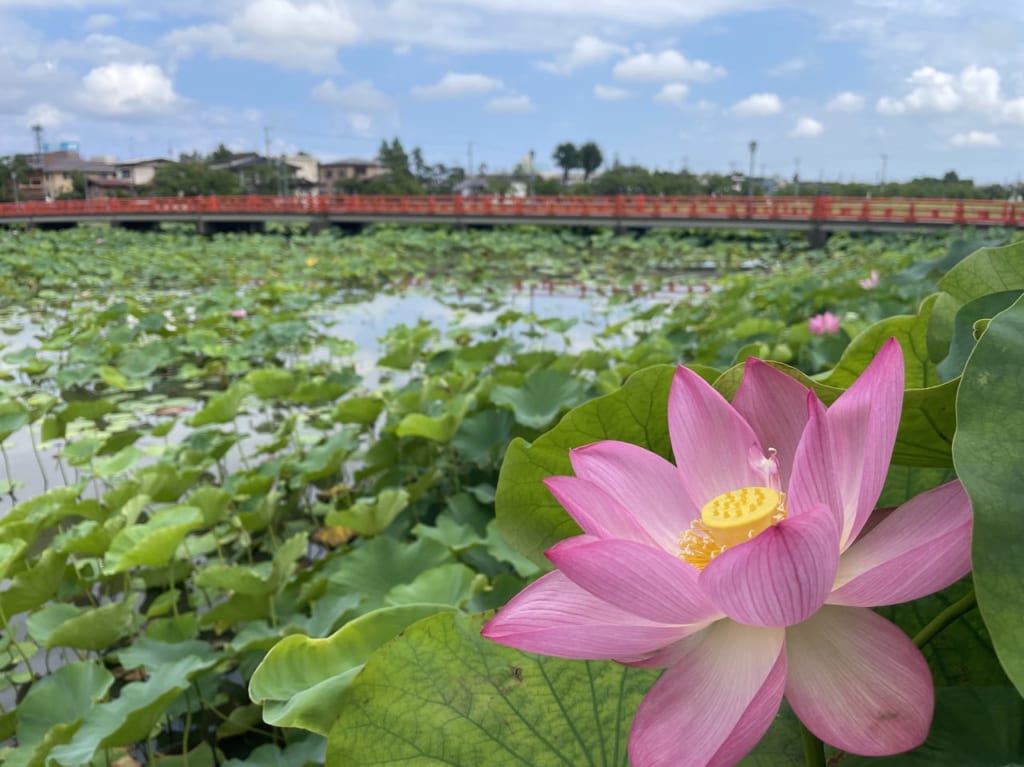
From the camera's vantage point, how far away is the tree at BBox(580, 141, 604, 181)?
48156 millimetres

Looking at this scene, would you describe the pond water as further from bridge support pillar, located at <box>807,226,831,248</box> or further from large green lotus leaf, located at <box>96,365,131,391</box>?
bridge support pillar, located at <box>807,226,831,248</box>

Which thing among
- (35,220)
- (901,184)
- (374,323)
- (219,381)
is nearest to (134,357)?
(219,381)

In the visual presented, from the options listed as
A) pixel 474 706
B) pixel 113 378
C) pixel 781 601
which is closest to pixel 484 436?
pixel 474 706

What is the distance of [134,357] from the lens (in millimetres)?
3941

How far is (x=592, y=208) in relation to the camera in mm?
14812

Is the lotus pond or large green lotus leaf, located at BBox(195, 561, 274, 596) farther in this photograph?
large green lotus leaf, located at BBox(195, 561, 274, 596)

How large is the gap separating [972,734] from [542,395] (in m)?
1.89

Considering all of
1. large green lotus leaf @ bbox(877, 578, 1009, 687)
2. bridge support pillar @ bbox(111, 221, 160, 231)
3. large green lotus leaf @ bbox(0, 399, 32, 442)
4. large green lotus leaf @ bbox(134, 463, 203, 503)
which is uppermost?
bridge support pillar @ bbox(111, 221, 160, 231)

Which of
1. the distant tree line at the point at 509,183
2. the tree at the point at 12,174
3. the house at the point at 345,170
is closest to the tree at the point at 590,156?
the distant tree line at the point at 509,183

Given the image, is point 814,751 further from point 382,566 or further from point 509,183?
point 509,183

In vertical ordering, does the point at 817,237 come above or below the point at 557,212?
below

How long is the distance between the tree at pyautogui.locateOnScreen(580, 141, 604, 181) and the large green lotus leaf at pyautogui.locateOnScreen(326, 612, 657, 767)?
4915 centimetres

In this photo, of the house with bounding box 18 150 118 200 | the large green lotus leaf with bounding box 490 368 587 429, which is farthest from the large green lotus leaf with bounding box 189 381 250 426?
the house with bounding box 18 150 118 200

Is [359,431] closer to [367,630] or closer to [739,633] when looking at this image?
[367,630]
